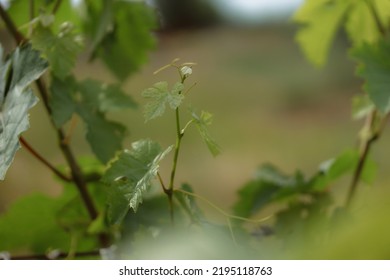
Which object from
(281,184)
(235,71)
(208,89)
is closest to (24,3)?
(281,184)

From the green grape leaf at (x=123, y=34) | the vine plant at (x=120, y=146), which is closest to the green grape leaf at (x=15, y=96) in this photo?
the vine plant at (x=120, y=146)

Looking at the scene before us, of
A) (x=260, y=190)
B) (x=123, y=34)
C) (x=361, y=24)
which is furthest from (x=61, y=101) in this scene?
(x=361, y=24)

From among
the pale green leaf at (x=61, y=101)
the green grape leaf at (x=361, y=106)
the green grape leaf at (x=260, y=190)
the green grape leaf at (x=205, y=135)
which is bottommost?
the green grape leaf at (x=260, y=190)

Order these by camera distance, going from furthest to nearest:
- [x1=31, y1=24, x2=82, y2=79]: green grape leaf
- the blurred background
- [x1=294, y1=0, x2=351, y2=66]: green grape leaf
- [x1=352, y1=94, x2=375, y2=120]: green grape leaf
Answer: the blurred background
[x1=294, y1=0, x2=351, y2=66]: green grape leaf
[x1=352, y1=94, x2=375, y2=120]: green grape leaf
[x1=31, y1=24, x2=82, y2=79]: green grape leaf

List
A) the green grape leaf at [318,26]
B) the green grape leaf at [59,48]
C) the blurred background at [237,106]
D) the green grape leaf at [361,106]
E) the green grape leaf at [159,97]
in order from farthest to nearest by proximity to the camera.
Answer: the blurred background at [237,106]
the green grape leaf at [318,26]
the green grape leaf at [361,106]
the green grape leaf at [59,48]
the green grape leaf at [159,97]

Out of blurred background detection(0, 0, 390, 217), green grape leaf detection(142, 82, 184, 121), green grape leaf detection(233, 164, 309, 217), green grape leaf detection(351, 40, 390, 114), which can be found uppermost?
green grape leaf detection(142, 82, 184, 121)

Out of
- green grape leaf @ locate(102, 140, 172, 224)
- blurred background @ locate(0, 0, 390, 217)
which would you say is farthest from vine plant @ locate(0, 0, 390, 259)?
blurred background @ locate(0, 0, 390, 217)

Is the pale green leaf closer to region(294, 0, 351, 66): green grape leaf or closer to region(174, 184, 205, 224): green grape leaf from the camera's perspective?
region(174, 184, 205, 224): green grape leaf

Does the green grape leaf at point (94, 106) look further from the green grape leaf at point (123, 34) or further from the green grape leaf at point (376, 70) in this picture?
the green grape leaf at point (376, 70)
